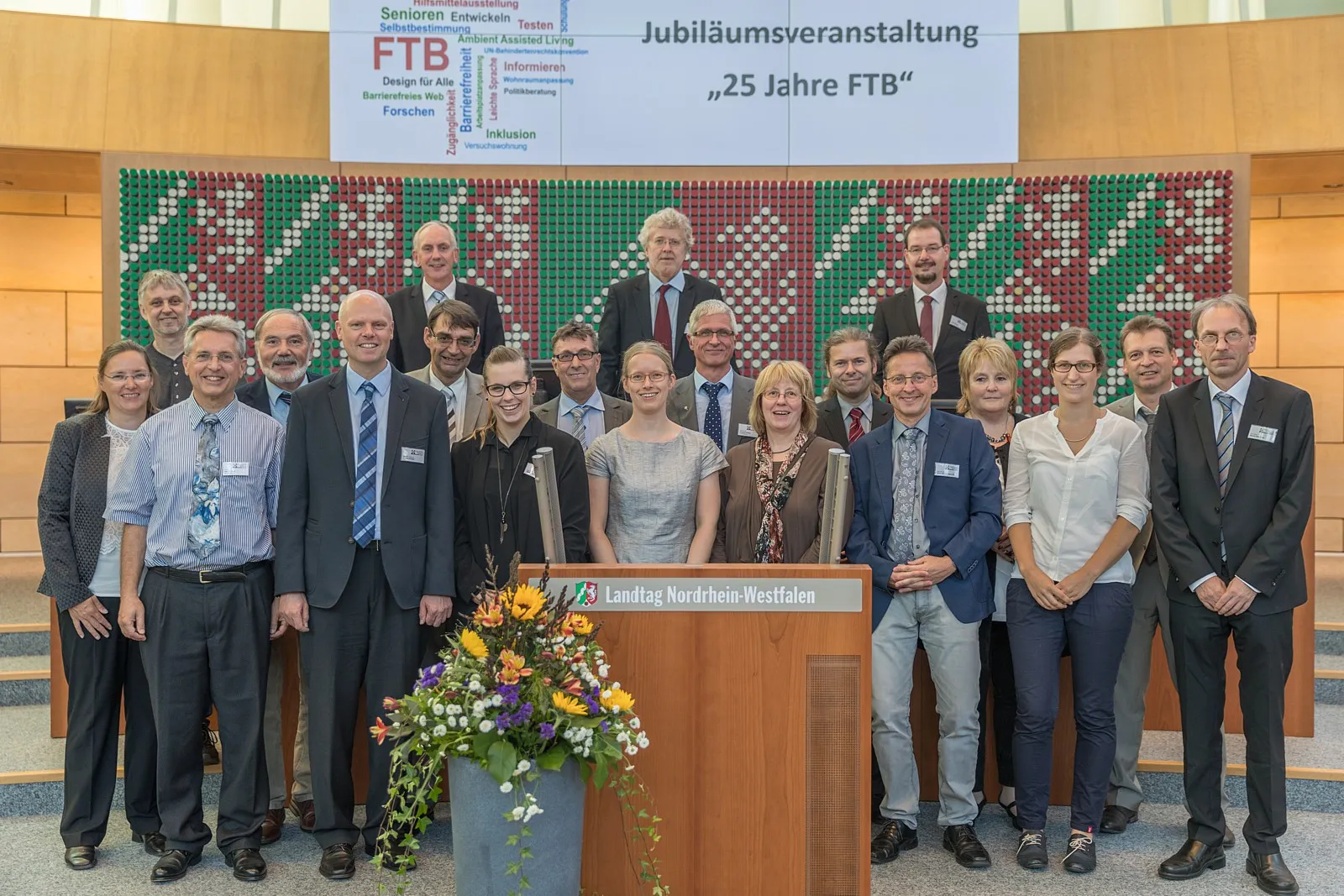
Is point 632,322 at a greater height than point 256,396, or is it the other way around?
point 632,322

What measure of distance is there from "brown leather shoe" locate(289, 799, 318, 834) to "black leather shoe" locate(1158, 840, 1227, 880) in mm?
2733

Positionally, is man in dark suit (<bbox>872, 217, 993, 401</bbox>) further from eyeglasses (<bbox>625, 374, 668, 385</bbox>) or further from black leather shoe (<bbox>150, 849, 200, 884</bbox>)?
black leather shoe (<bbox>150, 849, 200, 884</bbox>)

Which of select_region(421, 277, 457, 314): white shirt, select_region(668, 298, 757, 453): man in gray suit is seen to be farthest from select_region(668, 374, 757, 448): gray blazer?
select_region(421, 277, 457, 314): white shirt

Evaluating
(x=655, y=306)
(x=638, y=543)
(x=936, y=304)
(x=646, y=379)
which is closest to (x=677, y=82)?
(x=655, y=306)

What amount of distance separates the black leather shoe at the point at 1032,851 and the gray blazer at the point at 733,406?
1.66m

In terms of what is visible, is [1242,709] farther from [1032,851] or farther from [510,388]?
[510,388]

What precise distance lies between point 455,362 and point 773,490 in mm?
1442

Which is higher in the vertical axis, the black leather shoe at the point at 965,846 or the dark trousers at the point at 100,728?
the dark trousers at the point at 100,728

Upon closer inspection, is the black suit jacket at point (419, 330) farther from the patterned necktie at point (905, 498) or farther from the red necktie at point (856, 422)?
the patterned necktie at point (905, 498)

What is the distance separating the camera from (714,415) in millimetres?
4547

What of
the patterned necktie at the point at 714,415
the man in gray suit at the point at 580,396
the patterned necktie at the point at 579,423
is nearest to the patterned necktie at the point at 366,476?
the man in gray suit at the point at 580,396

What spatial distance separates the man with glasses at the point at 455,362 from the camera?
4488 mm

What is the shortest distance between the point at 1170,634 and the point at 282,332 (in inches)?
128

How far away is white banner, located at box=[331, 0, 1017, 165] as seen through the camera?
684cm
